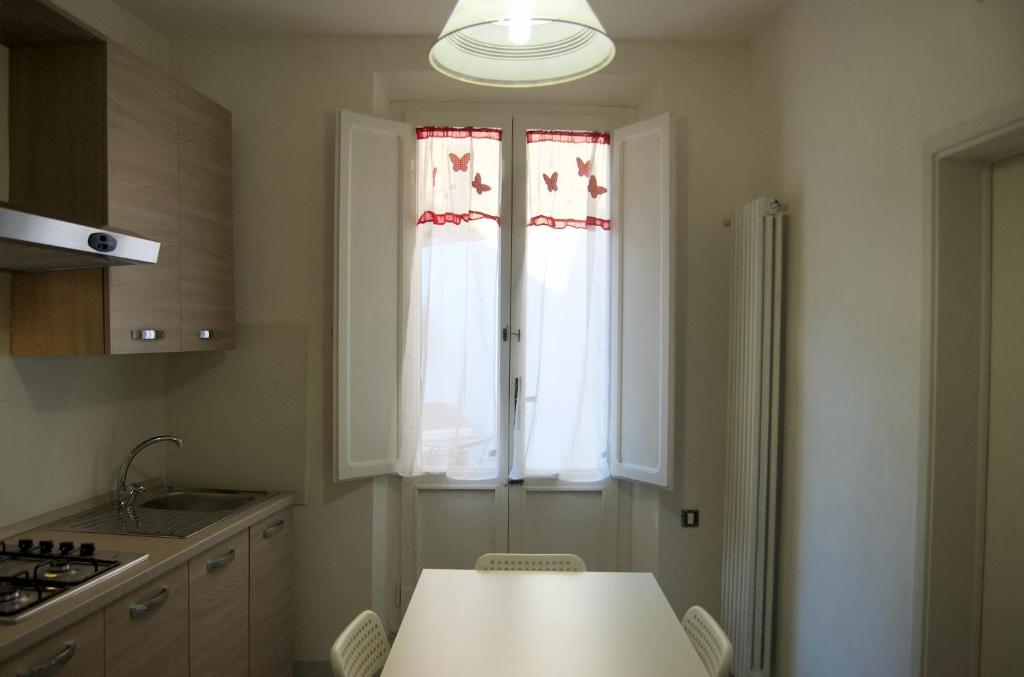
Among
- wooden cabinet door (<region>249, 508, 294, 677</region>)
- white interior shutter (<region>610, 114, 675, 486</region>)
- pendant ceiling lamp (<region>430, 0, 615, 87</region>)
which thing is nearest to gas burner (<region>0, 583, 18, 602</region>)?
wooden cabinet door (<region>249, 508, 294, 677</region>)

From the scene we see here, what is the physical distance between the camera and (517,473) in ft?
9.45

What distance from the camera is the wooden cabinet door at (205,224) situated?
2.31 metres

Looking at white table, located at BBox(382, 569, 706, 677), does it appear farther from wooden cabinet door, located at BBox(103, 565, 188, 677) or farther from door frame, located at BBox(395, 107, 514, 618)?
door frame, located at BBox(395, 107, 514, 618)

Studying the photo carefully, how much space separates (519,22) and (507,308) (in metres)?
1.70

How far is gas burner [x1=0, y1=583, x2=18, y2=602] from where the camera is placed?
57.2 inches

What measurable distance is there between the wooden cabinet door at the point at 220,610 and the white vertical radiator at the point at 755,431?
6.37 feet

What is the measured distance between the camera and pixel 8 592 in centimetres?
148

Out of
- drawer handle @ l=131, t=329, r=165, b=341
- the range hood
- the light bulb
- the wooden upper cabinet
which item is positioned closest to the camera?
the light bulb

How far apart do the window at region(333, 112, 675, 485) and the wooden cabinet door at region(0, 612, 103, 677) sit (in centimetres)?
121

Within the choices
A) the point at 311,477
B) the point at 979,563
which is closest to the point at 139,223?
the point at 311,477

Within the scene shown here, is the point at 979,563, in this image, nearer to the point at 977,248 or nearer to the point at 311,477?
the point at 977,248

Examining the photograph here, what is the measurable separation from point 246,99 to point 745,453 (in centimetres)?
264

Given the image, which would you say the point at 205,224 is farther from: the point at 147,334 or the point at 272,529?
the point at 272,529

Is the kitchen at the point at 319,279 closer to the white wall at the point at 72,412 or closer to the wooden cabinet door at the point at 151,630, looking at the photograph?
the white wall at the point at 72,412
